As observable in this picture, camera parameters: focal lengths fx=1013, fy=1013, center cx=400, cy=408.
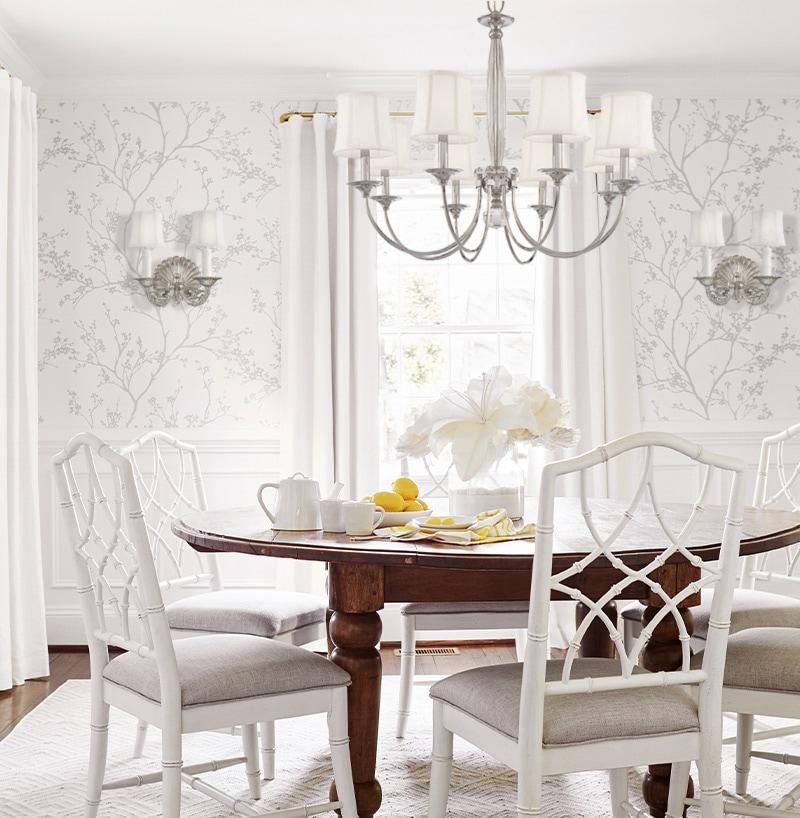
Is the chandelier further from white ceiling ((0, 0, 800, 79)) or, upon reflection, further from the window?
the window

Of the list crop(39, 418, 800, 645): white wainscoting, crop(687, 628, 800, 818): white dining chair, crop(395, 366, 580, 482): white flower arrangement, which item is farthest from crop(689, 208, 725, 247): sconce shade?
crop(687, 628, 800, 818): white dining chair

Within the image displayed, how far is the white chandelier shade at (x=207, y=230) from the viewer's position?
15.1ft

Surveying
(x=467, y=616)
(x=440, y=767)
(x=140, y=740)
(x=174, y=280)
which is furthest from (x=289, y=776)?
(x=174, y=280)

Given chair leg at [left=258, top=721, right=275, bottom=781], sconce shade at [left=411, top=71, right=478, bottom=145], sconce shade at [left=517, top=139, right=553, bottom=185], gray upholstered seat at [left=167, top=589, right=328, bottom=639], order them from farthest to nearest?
sconce shade at [left=517, top=139, right=553, bottom=185], chair leg at [left=258, top=721, right=275, bottom=781], gray upholstered seat at [left=167, top=589, right=328, bottom=639], sconce shade at [left=411, top=71, right=478, bottom=145]

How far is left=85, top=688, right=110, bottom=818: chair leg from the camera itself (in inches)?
96.2

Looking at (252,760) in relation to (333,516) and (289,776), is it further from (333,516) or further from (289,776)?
(333,516)

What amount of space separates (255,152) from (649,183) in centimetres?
184

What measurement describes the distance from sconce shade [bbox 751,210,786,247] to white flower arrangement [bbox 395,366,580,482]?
98.0 inches

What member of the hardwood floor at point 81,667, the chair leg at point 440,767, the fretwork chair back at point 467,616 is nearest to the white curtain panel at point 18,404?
the hardwood floor at point 81,667

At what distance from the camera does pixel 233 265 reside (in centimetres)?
469

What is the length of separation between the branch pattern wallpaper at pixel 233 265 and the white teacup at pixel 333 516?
2211 millimetres

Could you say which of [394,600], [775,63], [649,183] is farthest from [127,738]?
[775,63]

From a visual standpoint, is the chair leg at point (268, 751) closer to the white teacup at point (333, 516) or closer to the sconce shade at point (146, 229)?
the white teacup at point (333, 516)

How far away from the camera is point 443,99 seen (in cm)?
263
